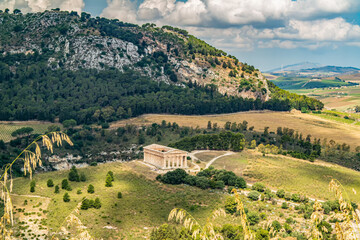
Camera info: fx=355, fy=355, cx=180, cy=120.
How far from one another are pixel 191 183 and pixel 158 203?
17.5 meters

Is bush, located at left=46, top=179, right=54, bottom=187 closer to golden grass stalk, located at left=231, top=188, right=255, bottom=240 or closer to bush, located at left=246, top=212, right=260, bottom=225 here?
bush, located at left=246, top=212, right=260, bottom=225

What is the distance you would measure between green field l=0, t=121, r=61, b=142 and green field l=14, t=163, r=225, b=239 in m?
61.5

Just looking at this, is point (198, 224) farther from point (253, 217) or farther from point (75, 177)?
point (75, 177)

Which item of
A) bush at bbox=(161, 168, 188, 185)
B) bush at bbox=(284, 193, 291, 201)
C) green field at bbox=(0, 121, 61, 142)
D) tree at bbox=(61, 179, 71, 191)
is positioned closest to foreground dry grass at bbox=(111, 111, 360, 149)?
green field at bbox=(0, 121, 61, 142)

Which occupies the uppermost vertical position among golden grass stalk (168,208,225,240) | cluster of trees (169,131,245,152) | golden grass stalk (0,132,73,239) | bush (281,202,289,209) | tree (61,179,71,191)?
golden grass stalk (0,132,73,239)

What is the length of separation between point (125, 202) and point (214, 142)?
66.6 meters

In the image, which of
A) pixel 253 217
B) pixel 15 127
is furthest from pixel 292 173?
pixel 15 127

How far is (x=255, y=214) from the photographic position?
72.8 meters

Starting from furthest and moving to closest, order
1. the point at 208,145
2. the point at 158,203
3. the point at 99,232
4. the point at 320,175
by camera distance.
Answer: the point at 208,145
the point at 320,175
the point at 158,203
the point at 99,232

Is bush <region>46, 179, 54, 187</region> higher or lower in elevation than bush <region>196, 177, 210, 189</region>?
higher

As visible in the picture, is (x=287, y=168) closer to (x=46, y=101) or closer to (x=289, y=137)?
(x=289, y=137)

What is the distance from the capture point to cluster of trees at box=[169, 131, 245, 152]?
13788 centimetres

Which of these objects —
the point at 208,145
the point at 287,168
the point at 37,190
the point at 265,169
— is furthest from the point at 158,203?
the point at 208,145

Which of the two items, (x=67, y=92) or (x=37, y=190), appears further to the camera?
(x=67, y=92)
